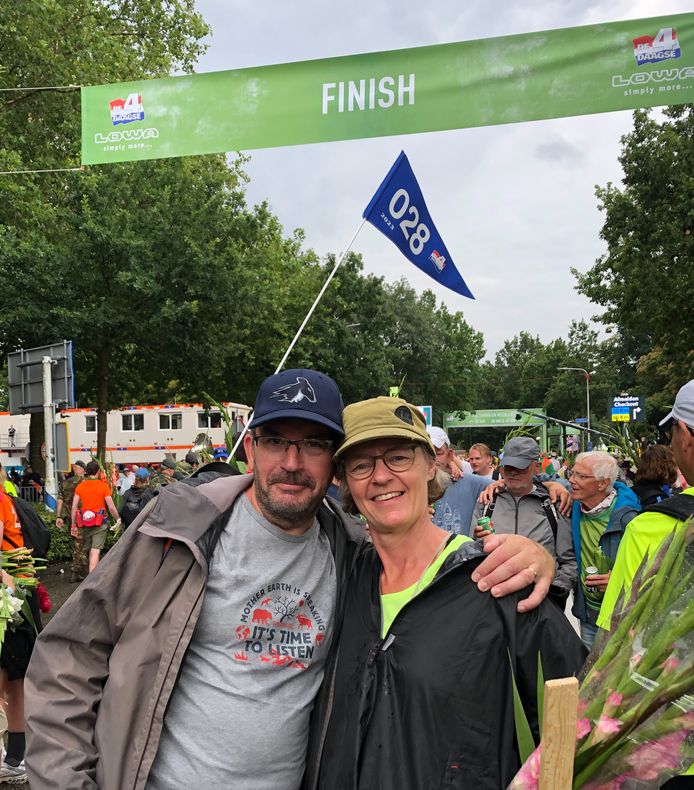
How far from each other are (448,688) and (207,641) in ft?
2.40

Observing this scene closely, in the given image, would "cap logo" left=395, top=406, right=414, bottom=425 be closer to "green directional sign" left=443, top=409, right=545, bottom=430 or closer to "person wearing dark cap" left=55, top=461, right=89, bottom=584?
"person wearing dark cap" left=55, top=461, right=89, bottom=584

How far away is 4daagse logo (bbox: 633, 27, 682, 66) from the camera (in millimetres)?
5535

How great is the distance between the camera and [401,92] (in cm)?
606

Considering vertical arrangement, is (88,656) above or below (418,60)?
below

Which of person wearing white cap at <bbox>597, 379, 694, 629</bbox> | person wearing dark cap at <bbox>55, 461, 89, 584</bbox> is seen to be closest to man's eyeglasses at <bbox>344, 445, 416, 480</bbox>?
person wearing white cap at <bbox>597, 379, 694, 629</bbox>

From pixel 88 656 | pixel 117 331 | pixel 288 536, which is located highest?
pixel 117 331

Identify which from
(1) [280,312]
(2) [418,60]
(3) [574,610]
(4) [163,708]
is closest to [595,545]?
(3) [574,610]

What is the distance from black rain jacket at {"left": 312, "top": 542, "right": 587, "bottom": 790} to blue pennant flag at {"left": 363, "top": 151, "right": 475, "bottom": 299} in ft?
19.0

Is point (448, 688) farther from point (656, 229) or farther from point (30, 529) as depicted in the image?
point (656, 229)

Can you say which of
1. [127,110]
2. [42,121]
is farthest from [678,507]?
[42,121]

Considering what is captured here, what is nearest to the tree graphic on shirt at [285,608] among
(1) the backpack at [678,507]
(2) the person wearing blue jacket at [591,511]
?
(1) the backpack at [678,507]

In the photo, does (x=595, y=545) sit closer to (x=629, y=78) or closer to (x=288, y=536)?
(x=288, y=536)

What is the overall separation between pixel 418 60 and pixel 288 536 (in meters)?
5.04

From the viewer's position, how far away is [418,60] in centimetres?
602
